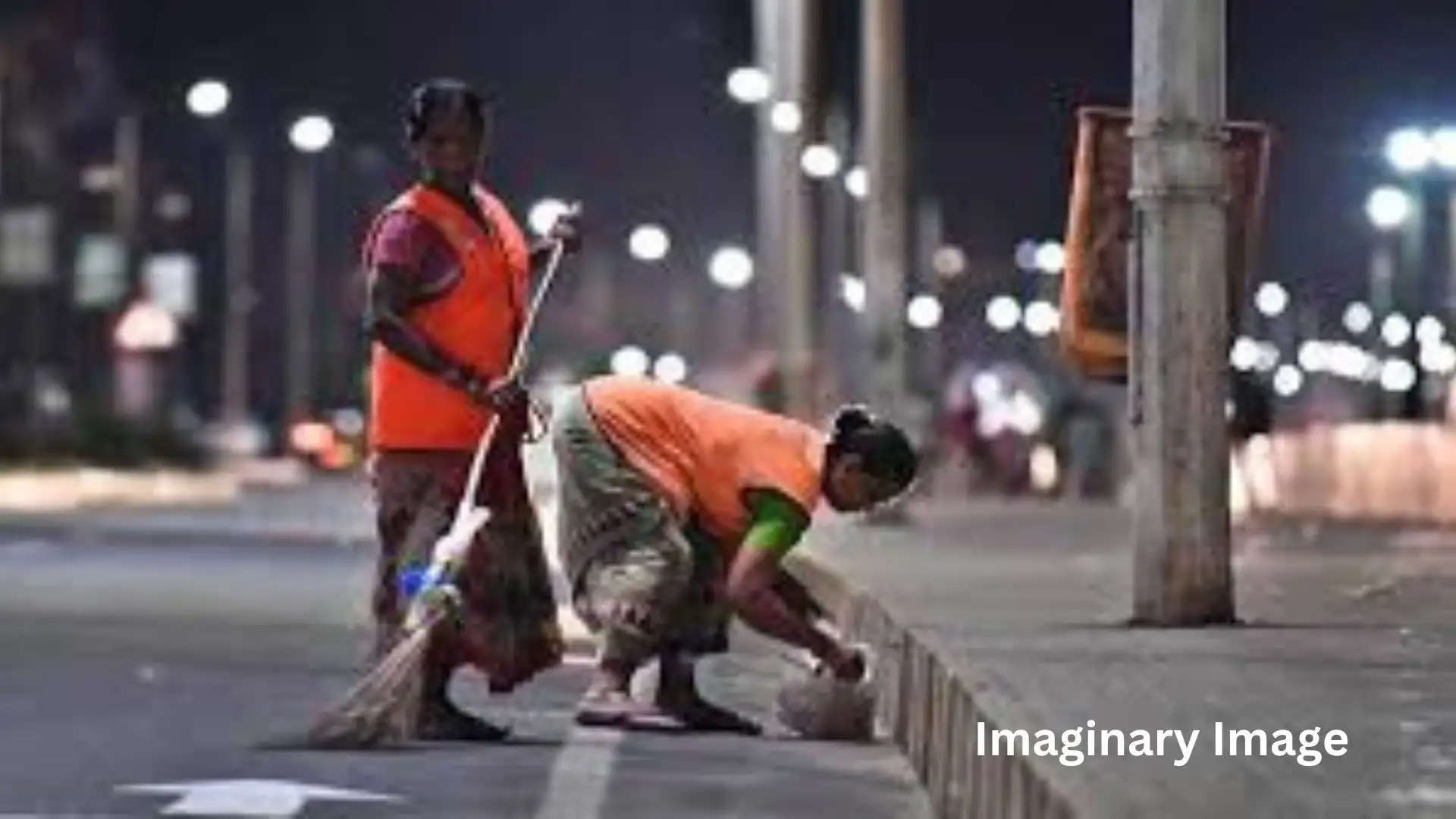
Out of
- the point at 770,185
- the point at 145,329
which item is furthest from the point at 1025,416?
the point at 770,185

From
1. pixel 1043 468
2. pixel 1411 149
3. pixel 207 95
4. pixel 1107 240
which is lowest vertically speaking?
pixel 1043 468

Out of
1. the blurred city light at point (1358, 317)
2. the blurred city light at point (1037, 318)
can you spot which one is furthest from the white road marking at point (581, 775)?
the blurred city light at point (1358, 317)

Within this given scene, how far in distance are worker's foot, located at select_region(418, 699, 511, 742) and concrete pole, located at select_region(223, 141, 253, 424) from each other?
243 ft

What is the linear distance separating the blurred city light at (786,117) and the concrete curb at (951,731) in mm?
18658

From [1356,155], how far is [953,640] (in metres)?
51.7

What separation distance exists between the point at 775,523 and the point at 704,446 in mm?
518

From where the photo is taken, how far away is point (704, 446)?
43.3 ft

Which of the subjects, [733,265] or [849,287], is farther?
[733,265]

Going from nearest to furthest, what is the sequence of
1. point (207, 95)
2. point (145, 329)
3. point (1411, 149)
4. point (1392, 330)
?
1. point (1411, 149)
2. point (207, 95)
3. point (145, 329)
4. point (1392, 330)

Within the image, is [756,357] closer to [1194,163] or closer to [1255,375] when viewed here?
[1255,375]

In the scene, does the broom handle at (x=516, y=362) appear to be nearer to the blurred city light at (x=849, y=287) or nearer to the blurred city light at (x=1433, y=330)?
the blurred city light at (x=849, y=287)

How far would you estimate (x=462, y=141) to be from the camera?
1295cm

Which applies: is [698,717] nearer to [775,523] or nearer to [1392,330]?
[775,523]

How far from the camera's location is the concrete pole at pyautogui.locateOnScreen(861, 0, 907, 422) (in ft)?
107
